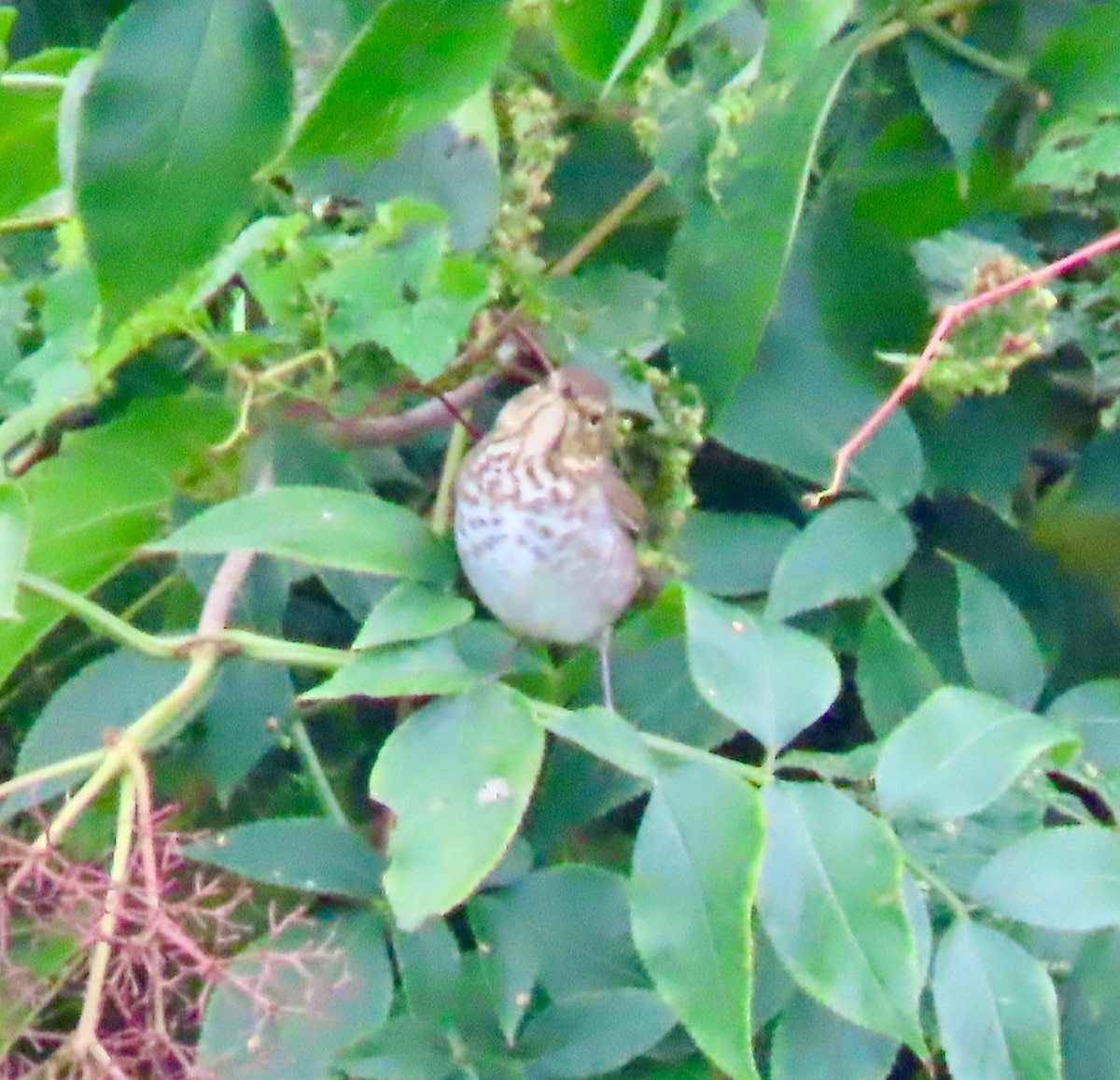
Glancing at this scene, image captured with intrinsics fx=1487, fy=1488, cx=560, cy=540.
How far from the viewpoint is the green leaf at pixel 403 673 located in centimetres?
62

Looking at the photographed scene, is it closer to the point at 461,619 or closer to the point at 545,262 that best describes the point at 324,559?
the point at 461,619

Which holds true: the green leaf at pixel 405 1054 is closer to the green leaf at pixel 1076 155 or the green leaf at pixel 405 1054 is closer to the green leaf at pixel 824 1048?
the green leaf at pixel 824 1048

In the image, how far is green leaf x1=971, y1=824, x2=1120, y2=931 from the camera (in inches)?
24.5

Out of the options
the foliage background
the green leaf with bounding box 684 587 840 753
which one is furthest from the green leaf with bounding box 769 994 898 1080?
the green leaf with bounding box 684 587 840 753

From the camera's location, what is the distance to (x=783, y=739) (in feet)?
2.10

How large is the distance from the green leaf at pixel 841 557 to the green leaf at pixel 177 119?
0.36 m

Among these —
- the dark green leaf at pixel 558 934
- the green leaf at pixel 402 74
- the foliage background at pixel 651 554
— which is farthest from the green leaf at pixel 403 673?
the green leaf at pixel 402 74

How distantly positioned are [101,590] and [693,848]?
40 cm

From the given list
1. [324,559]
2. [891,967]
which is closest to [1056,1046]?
[891,967]

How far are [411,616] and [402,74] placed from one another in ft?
0.80

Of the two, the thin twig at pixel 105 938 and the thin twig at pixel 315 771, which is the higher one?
the thin twig at pixel 105 938

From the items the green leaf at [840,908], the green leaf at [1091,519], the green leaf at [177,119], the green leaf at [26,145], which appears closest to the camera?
the green leaf at [177,119]

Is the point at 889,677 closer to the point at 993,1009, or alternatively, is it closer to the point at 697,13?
the point at 993,1009

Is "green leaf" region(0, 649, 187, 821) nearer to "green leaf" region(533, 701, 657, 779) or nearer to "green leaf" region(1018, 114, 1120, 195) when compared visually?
"green leaf" region(533, 701, 657, 779)
